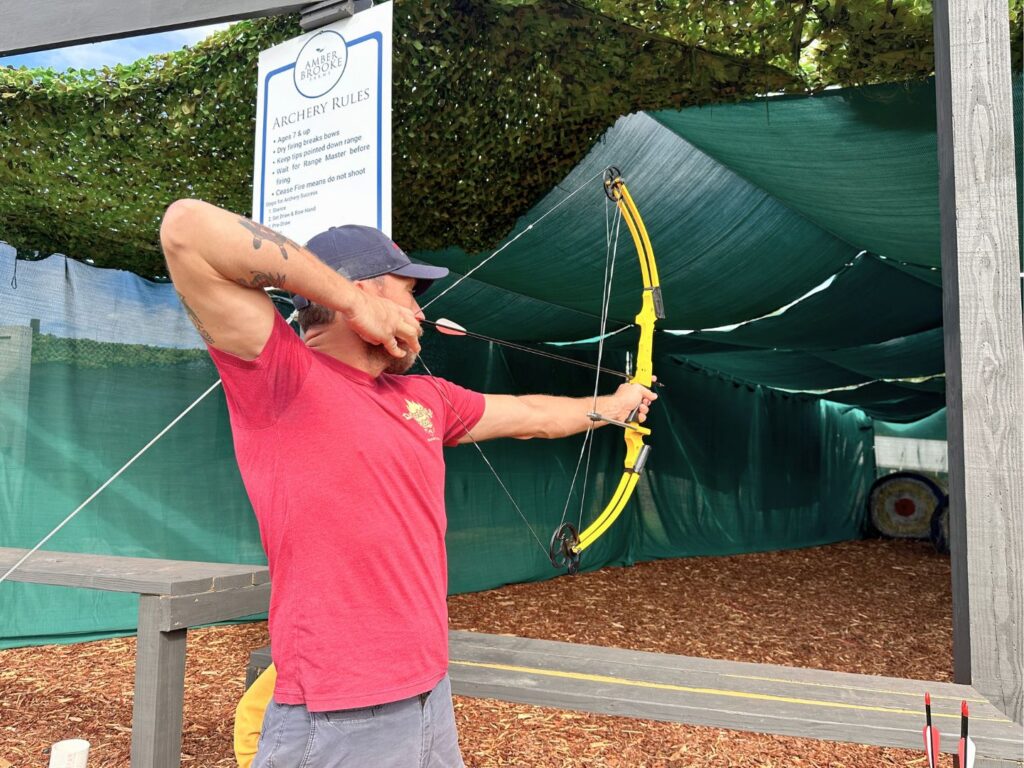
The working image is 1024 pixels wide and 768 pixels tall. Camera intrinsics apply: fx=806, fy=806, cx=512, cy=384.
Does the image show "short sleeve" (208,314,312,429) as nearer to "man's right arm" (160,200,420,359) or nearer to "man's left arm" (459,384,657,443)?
"man's right arm" (160,200,420,359)

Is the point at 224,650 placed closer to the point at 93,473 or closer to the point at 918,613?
the point at 93,473

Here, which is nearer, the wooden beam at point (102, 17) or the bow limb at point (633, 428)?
the bow limb at point (633, 428)

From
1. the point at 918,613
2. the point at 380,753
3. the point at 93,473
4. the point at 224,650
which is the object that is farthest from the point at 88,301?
the point at 918,613

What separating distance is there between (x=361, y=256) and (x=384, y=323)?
0.19 meters

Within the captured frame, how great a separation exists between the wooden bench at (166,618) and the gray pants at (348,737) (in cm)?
129

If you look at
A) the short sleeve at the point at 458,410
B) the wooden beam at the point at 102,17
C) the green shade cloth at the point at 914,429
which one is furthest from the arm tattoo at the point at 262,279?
the green shade cloth at the point at 914,429

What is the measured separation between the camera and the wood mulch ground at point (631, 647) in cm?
337

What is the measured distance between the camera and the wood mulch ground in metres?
3.37

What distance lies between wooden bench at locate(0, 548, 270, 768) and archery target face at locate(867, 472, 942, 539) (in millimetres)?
11166

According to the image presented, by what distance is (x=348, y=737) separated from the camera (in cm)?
117

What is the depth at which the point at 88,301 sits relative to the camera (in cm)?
483

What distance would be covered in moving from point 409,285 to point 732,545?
8776 mm

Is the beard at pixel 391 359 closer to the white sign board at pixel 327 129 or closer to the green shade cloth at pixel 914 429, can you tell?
the white sign board at pixel 327 129

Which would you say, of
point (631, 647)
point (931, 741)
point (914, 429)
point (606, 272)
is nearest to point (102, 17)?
point (606, 272)
